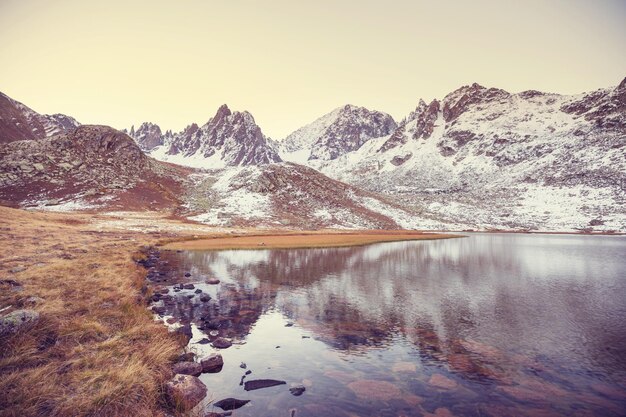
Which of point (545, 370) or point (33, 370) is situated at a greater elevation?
point (33, 370)

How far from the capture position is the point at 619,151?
563ft

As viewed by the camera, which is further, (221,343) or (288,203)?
(288,203)

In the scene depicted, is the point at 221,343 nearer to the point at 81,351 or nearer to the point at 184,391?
the point at 184,391

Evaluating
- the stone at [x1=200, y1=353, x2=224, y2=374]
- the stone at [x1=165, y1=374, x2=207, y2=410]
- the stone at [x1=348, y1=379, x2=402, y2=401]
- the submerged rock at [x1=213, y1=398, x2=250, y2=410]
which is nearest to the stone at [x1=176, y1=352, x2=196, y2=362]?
the stone at [x1=200, y1=353, x2=224, y2=374]

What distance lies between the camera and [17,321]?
41.3 ft

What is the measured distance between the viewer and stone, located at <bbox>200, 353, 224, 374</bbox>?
13.8 meters

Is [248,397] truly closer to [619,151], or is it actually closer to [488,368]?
[488,368]

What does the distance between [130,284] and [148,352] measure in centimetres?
1359

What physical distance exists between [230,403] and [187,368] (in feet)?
9.06

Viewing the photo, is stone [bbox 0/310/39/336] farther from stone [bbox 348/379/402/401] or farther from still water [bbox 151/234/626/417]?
stone [bbox 348/379/402/401]

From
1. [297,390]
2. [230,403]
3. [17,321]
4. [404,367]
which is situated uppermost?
[17,321]

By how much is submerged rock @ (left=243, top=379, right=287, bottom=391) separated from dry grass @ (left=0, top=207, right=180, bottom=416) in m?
2.95

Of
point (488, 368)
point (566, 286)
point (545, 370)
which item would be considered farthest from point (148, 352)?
point (566, 286)

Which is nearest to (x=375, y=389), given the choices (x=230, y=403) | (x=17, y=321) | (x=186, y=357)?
(x=230, y=403)
